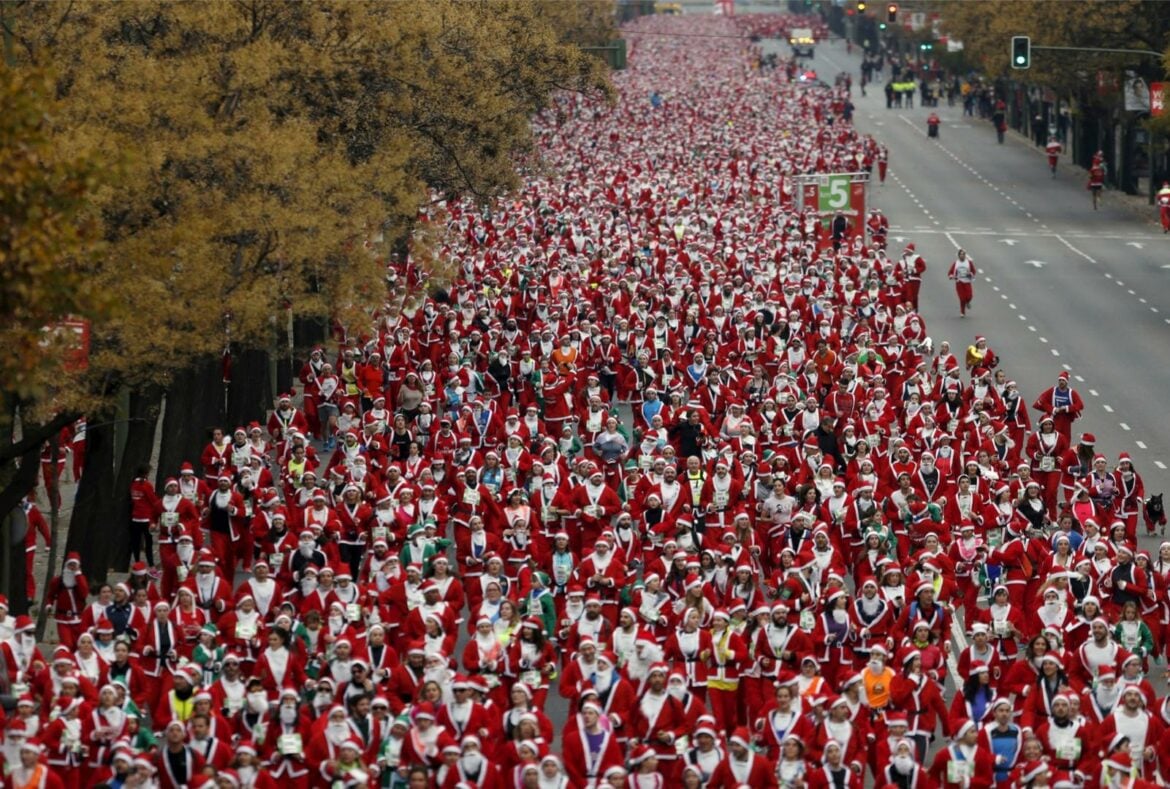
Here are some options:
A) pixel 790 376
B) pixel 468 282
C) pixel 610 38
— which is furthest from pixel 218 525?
pixel 610 38

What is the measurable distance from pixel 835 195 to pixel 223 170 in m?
28.9

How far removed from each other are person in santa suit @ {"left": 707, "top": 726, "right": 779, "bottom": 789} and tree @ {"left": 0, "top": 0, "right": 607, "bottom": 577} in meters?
5.79

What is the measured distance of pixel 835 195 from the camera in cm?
5225

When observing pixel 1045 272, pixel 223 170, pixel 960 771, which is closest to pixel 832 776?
pixel 960 771

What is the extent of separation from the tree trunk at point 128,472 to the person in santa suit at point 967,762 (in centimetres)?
1203

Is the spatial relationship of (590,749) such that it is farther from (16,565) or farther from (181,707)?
(16,565)

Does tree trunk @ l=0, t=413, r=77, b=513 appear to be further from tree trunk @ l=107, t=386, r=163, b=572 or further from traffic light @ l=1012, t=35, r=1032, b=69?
traffic light @ l=1012, t=35, r=1032, b=69

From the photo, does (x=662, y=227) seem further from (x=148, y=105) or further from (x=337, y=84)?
(x=148, y=105)

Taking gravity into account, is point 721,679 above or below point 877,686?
below

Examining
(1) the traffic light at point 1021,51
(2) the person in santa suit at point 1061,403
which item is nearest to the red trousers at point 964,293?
(1) the traffic light at point 1021,51

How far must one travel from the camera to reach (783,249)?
46219 millimetres

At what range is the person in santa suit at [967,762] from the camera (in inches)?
645

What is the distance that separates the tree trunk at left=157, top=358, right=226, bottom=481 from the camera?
2891 centimetres

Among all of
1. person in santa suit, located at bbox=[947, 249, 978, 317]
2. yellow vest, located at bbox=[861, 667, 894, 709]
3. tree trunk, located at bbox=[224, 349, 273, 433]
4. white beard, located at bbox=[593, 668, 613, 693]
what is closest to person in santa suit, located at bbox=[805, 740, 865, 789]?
yellow vest, located at bbox=[861, 667, 894, 709]
